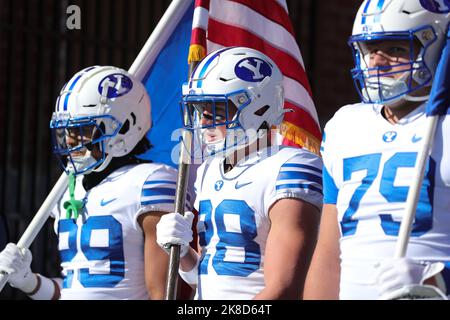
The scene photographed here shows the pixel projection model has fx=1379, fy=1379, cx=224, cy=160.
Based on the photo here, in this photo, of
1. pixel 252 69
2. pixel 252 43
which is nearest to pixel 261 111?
pixel 252 69

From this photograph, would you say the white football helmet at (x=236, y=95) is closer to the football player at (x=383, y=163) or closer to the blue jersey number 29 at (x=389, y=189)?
A: the football player at (x=383, y=163)

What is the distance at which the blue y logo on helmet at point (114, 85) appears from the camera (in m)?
7.00

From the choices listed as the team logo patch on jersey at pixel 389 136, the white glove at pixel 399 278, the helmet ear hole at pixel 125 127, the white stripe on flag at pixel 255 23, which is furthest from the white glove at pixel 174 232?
the white stripe on flag at pixel 255 23

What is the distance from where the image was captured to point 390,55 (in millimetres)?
5262

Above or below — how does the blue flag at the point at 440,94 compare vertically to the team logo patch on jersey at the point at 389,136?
above

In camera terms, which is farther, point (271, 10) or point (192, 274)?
point (271, 10)

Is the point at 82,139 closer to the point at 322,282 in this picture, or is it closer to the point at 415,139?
the point at 322,282

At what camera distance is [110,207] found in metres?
6.64

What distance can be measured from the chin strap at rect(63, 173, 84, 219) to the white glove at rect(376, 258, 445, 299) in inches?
91.3

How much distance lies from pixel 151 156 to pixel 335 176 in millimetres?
2073

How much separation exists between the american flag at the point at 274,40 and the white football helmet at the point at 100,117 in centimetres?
47

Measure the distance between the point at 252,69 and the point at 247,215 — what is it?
29.0 inches

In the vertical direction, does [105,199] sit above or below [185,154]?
below

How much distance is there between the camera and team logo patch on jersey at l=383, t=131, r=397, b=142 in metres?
5.21
